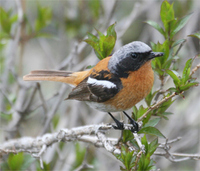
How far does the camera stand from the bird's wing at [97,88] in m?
3.19

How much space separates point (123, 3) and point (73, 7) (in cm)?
238

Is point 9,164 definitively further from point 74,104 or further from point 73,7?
point 73,7

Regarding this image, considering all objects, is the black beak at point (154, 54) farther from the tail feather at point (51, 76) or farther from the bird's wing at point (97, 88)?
the tail feather at point (51, 76)

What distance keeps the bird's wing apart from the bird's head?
12cm

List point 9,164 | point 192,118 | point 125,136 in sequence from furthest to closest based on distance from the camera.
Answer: point 192,118 < point 9,164 < point 125,136

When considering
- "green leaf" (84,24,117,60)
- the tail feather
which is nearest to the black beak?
"green leaf" (84,24,117,60)

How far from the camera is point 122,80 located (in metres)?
3.16

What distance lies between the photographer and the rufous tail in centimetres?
398

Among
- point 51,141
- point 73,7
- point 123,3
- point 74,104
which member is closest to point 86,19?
point 73,7

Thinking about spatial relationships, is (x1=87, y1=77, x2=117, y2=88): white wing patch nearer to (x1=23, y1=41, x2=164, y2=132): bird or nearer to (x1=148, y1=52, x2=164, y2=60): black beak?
(x1=23, y1=41, x2=164, y2=132): bird

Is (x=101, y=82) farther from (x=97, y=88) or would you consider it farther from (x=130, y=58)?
(x=130, y=58)

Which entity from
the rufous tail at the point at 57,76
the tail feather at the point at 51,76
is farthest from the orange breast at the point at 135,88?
the tail feather at the point at 51,76

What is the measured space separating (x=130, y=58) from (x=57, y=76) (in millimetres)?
1449

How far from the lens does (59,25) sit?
574 centimetres
